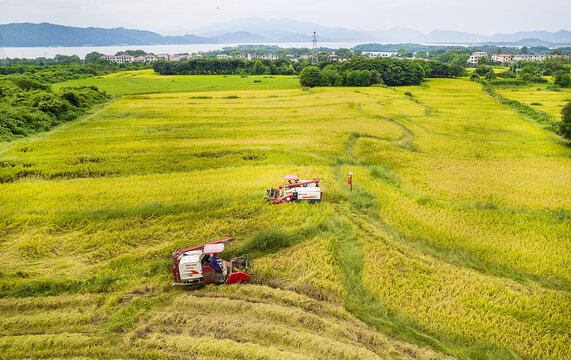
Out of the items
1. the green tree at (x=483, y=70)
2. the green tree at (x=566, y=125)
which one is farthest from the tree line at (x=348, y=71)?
the green tree at (x=566, y=125)

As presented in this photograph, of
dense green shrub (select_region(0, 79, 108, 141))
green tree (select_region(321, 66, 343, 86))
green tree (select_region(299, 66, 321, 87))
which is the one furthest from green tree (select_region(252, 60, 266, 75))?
dense green shrub (select_region(0, 79, 108, 141))

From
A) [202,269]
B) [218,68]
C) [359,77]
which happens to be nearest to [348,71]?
[359,77]

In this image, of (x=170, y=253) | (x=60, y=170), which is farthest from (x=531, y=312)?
(x=60, y=170)

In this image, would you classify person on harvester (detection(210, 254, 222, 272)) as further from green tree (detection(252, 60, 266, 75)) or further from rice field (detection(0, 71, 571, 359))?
green tree (detection(252, 60, 266, 75))

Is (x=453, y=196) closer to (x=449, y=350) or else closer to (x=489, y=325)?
(x=489, y=325)

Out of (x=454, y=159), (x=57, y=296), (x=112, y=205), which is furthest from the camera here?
(x=454, y=159)
